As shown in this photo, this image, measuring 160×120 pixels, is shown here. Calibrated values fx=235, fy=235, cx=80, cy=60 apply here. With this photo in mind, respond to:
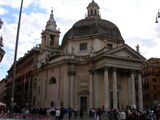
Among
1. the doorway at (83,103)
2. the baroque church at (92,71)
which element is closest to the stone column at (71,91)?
the baroque church at (92,71)

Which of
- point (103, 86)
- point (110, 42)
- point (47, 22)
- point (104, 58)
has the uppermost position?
point (47, 22)

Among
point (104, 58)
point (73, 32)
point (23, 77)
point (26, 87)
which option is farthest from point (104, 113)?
point (23, 77)

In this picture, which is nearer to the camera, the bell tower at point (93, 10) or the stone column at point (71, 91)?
the stone column at point (71, 91)

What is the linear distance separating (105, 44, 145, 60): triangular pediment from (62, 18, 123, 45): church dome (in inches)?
203

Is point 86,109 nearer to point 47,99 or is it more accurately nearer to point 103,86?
point 103,86

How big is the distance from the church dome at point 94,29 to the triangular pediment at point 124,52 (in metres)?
5.16

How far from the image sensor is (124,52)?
3784cm

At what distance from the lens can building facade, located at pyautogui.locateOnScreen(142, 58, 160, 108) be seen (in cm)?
5841

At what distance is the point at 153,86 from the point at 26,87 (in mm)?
31277

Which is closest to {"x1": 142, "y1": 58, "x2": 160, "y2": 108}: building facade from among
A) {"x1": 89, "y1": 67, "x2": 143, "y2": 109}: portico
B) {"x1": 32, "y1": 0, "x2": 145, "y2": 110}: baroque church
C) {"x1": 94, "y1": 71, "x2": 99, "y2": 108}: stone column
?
{"x1": 32, "y1": 0, "x2": 145, "y2": 110}: baroque church

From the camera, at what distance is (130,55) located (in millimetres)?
38469

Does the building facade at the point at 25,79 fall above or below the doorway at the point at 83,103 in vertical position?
above

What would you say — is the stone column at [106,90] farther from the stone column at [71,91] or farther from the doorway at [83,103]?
the stone column at [71,91]

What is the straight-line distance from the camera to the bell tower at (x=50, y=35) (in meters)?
48.8
